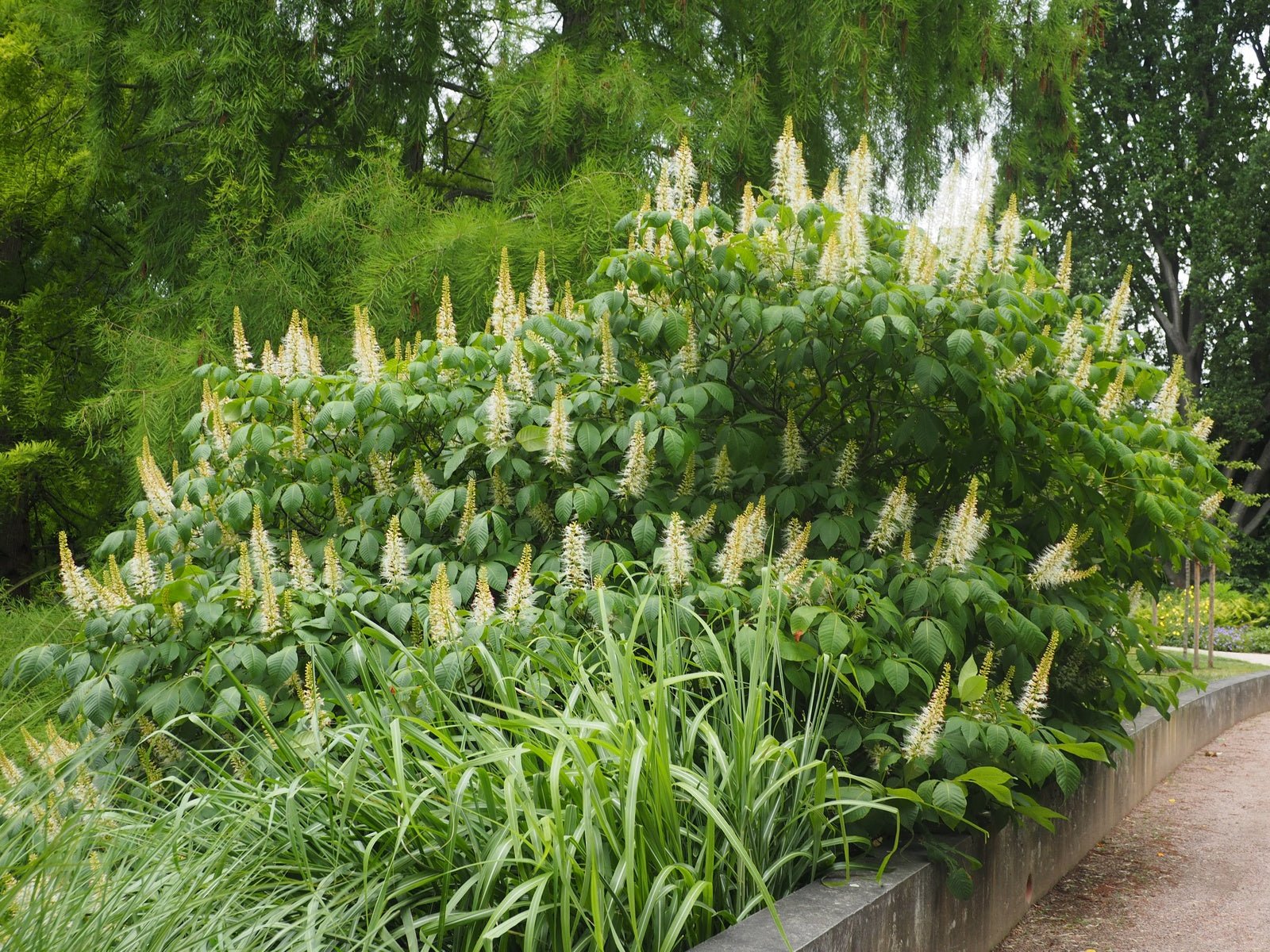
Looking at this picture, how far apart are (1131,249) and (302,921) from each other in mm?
20801

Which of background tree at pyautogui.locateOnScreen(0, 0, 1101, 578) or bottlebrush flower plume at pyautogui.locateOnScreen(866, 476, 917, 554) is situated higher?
background tree at pyautogui.locateOnScreen(0, 0, 1101, 578)

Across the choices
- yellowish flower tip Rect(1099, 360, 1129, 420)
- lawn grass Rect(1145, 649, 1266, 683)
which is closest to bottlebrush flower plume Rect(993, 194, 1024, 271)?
yellowish flower tip Rect(1099, 360, 1129, 420)

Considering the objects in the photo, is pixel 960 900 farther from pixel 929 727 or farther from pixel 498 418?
pixel 498 418

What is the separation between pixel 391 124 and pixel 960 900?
23.6ft

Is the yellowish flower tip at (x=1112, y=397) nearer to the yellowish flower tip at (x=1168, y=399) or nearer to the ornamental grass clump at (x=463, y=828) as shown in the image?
the yellowish flower tip at (x=1168, y=399)

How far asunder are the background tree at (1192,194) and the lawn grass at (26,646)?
16.8 m

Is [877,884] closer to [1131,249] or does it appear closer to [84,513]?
[84,513]

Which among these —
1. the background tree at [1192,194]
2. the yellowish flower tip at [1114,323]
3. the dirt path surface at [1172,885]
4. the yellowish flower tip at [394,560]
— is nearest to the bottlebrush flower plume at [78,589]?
the yellowish flower tip at [394,560]

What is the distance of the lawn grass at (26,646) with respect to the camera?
323cm

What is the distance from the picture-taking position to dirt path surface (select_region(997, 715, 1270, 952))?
3443 millimetres

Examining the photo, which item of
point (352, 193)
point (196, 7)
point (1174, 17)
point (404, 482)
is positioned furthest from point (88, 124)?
point (1174, 17)

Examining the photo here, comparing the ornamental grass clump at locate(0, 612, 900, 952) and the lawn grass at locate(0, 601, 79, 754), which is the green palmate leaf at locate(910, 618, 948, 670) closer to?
the ornamental grass clump at locate(0, 612, 900, 952)

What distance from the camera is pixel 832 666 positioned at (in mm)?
2807

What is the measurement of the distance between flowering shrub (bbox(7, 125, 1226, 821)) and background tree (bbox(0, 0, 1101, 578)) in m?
2.95
